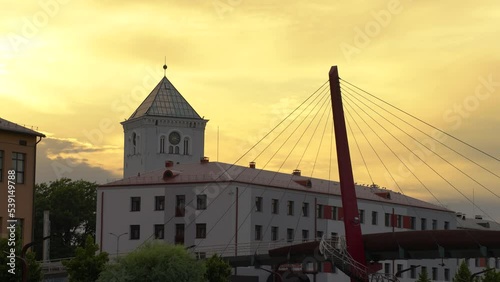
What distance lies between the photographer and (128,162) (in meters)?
182

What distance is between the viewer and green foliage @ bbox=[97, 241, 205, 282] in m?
73.1

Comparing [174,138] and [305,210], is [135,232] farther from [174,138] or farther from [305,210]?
[174,138]

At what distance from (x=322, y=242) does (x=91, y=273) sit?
16.9 metres

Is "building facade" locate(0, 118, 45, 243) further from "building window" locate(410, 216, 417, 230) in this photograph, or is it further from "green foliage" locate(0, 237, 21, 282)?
"building window" locate(410, 216, 417, 230)

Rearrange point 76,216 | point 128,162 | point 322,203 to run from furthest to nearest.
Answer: point 128,162
point 76,216
point 322,203

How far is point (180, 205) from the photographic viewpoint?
11950cm

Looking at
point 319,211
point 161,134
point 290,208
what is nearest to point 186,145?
point 161,134

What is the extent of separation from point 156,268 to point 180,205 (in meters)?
46.4

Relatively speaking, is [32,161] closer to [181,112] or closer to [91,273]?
[91,273]

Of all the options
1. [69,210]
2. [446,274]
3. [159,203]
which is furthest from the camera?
[69,210]

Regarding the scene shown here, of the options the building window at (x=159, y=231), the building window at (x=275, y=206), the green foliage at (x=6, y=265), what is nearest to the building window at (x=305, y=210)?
the building window at (x=275, y=206)

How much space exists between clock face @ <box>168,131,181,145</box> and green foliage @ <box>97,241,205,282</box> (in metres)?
107

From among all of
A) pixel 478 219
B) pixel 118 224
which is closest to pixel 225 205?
pixel 118 224

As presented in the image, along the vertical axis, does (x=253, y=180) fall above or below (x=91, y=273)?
above
